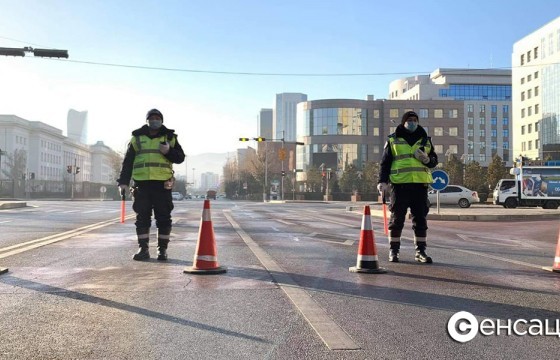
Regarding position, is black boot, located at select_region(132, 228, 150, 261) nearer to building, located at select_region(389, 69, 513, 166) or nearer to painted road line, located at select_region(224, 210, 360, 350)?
painted road line, located at select_region(224, 210, 360, 350)

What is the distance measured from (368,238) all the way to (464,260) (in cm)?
211

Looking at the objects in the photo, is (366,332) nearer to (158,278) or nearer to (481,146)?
(158,278)

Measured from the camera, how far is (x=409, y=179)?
7141 millimetres

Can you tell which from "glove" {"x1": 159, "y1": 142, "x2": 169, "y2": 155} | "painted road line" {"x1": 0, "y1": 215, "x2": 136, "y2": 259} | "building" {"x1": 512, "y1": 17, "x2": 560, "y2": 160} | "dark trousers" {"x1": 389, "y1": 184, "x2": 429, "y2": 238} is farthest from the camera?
"building" {"x1": 512, "y1": 17, "x2": 560, "y2": 160}

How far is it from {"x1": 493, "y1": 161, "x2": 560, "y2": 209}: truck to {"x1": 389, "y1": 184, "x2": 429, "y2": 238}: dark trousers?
30.2 metres

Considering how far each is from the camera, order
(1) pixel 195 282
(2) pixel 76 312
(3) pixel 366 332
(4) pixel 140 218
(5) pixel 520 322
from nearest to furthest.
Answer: (3) pixel 366 332, (5) pixel 520 322, (2) pixel 76 312, (1) pixel 195 282, (4) pixel 140 218

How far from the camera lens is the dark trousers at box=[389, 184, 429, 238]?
283 inches

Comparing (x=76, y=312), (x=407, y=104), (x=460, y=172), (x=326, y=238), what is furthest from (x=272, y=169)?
(x=76, y=312)

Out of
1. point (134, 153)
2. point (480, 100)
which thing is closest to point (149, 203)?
point (134, 153)

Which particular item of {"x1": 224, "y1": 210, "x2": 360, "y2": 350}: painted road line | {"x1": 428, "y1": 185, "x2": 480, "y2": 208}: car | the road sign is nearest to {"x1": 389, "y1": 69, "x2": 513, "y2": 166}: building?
{"x1": 428, "y1": 185, "x2": 480, "y2": 208}: car

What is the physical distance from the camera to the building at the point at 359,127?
93.9 meters

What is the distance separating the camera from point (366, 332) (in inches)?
148

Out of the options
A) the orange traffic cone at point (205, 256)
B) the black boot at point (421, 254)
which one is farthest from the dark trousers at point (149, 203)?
the black boot at point (421, 254)

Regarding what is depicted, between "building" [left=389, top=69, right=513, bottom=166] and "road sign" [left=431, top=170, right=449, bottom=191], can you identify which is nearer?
"road sign" [left=431, top=170, right=449, bottom=191]
